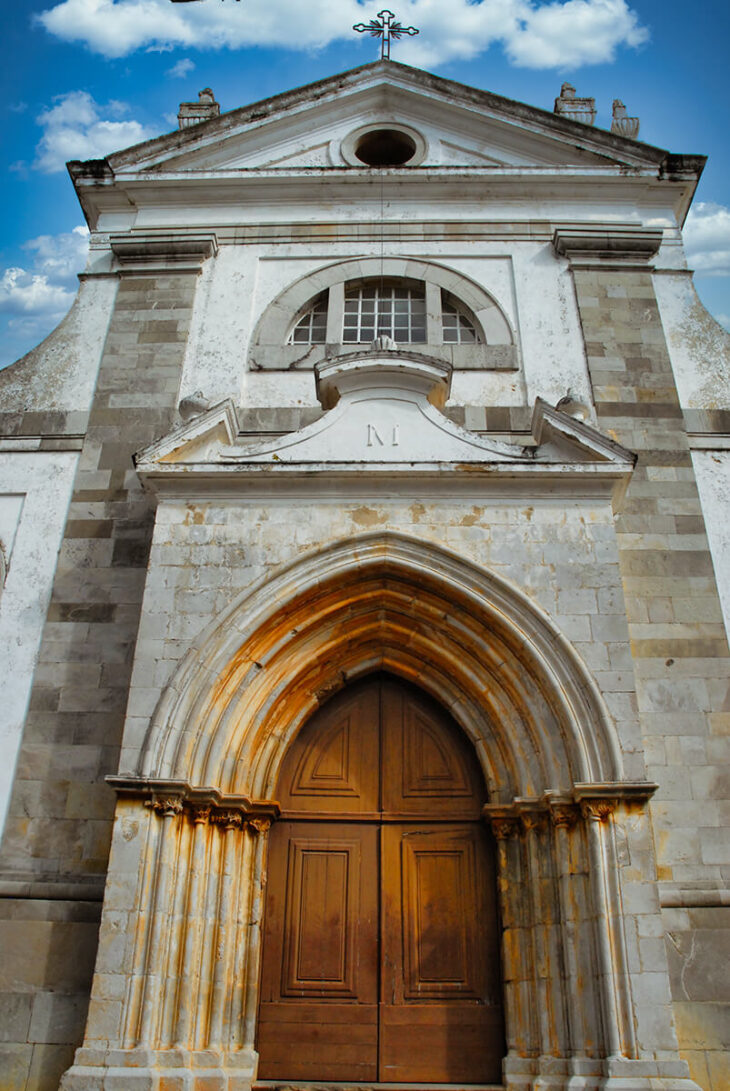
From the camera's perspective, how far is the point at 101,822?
23.6ft

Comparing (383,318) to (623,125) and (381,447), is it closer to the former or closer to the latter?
(381,447)

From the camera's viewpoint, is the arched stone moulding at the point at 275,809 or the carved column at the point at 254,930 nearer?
the arched stone moulding at the point at 275,809

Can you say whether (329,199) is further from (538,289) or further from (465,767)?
(465,767)

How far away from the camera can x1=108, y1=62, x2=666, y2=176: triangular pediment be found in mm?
10680

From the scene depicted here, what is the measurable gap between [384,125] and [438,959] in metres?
9.23

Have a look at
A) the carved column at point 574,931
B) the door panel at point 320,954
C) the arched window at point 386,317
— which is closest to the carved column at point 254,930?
the door panel at point 320,954

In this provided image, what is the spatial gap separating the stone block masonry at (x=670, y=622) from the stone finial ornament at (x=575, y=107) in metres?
2.82

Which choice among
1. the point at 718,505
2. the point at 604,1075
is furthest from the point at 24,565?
the point at 718,505

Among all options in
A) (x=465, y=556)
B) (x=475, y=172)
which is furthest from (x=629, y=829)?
(x=475, y=172)

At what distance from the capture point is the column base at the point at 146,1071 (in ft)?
18.7

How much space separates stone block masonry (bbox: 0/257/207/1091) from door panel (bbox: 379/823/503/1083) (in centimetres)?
222

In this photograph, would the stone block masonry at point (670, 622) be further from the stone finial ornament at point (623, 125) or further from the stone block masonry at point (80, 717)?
the stone block masonry at point (80, 717)

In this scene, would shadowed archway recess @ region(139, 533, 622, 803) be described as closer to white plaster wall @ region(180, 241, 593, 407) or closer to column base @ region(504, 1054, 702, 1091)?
column base @ region(504, 1054, 702, 1091)

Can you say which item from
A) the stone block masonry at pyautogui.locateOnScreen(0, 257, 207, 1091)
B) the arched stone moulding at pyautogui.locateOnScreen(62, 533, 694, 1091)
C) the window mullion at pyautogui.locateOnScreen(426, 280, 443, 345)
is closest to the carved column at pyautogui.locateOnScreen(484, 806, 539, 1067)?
the arched stone moulding at pyautogui.locateOnScreen(62, 533, 694, 1091)
